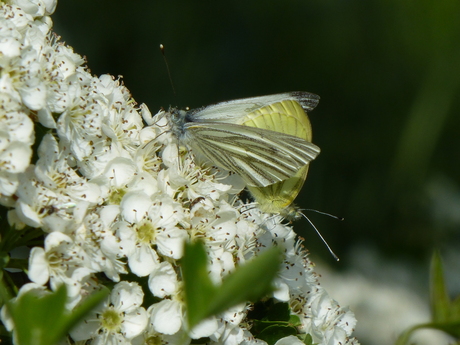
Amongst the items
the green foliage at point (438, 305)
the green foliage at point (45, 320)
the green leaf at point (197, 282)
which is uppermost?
the green leaf at point (197, 282)

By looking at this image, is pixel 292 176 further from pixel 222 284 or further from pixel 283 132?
pixel 222 284

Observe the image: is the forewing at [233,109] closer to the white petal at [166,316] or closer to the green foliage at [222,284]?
the white petal at [166,316]

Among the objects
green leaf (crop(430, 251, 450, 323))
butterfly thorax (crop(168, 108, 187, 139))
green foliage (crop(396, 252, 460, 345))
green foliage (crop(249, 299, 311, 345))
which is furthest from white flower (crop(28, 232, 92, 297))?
green leaf (crop(430, 251, 450, 323))

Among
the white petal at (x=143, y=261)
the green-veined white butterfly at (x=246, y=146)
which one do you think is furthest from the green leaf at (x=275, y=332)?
the green-veined white butterfly at (x=246, y=146)

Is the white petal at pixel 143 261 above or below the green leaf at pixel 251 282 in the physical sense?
below

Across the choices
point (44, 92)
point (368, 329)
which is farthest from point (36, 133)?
point (368, 329)

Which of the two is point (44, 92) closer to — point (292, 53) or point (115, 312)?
point (115, 312)
